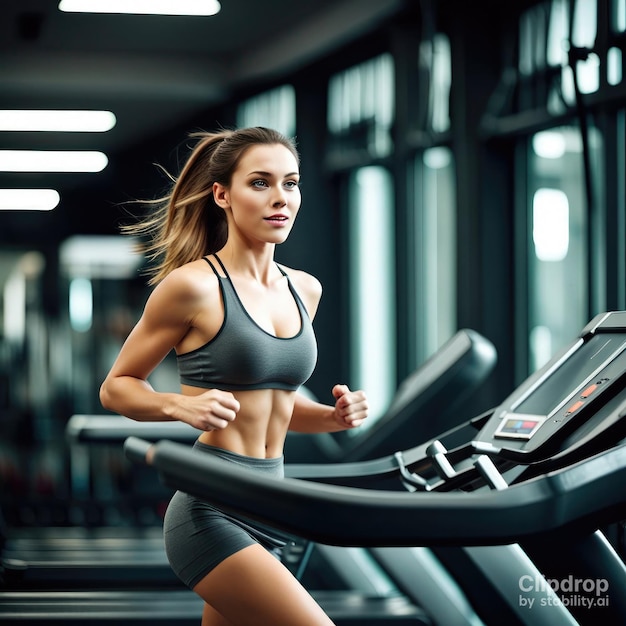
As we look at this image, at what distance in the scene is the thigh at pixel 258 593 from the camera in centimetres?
147

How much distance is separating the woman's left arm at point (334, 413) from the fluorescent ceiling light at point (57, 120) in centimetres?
611

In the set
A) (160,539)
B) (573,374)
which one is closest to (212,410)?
(573,374)

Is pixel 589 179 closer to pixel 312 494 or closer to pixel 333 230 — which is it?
pixel 312 494

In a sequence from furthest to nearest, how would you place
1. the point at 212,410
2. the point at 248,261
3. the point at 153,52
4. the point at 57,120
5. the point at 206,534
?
the point at 57,120
the point at 153,52
the point at 248,261
the point at 206,534
the point at 212,410

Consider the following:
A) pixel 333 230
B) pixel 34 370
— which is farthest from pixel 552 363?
pixel 34 370

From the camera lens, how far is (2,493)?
706 centimetres

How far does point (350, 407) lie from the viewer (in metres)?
1.72

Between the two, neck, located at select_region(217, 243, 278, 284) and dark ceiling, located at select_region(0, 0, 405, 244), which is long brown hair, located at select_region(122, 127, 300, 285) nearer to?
neck, located at select_region(217, 243, 278, 284)

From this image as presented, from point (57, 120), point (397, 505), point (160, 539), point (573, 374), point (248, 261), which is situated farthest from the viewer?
point (57, 120)

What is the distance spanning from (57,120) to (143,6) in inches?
Answer: 85.8

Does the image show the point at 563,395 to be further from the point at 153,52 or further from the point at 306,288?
the point at 153,52

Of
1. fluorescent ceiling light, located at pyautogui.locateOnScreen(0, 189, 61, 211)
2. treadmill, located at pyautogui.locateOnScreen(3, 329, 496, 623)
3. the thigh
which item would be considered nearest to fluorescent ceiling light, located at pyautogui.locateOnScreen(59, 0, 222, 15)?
fluorescent ceiling light, located at pyautogui.locateOnScreen(0, 189, 61, 211)

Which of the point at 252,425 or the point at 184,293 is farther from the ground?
the point at 184,293

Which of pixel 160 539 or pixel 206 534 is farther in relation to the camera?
pixel 160 539
